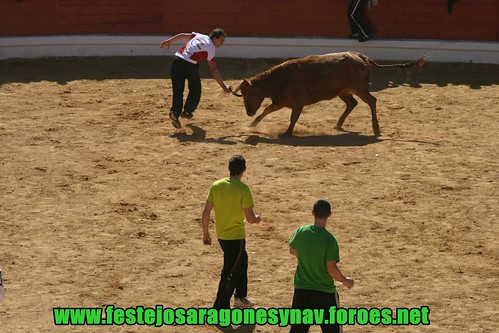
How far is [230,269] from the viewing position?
817 centimetres

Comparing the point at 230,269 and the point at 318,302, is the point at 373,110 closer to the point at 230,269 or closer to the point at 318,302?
the point at 230,269

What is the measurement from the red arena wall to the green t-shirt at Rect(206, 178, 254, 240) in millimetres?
11189

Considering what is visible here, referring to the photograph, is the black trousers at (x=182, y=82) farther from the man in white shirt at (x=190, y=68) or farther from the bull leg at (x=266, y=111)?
the bull leg at (x=266, y=111)

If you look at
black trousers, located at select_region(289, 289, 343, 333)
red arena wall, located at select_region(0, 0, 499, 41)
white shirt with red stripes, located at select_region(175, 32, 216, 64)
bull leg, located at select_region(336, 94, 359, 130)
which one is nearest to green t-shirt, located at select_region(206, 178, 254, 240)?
black trousers, located at select_region(289, 289, 343, 333)

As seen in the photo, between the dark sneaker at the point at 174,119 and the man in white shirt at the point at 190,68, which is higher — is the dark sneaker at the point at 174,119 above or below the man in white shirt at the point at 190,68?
below

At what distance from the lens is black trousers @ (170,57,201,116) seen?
14.1 metres

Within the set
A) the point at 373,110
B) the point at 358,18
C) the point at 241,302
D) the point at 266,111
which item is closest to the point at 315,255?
the point at 241,302

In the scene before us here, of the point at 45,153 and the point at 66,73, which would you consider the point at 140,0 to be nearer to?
the point at 66,73

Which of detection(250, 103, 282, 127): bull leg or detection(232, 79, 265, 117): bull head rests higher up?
detection(232, 79, 265, 117): bull head

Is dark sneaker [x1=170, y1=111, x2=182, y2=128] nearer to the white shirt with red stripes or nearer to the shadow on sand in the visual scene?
the shadow on sand

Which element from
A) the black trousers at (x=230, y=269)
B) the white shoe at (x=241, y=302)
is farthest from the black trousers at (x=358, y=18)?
the black trousers at (x=230, y=269)

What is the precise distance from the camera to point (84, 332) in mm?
8039

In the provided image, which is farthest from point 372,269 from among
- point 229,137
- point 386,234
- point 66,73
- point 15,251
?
point 66,73

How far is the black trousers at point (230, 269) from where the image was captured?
812 centimetres
